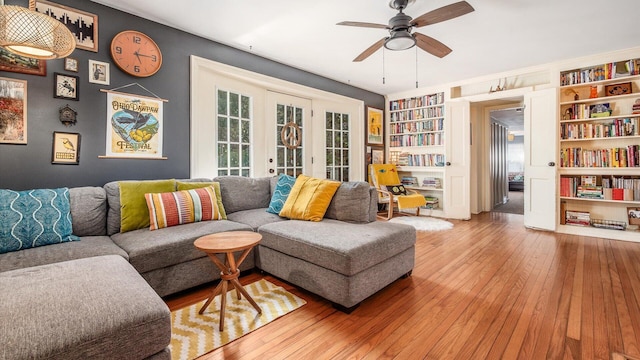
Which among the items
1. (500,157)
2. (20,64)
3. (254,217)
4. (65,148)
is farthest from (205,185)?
(500,157)

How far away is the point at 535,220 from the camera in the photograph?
4.22 m

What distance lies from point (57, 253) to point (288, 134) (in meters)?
2.99

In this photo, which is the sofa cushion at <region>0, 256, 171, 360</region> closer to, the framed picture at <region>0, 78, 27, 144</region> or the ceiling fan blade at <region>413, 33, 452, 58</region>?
the framed picture at <region>0, 78, 27, 144</region>

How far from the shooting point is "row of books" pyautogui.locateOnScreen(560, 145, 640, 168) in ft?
11.7

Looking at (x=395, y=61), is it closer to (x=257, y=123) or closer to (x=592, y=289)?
(x=257, y=123)

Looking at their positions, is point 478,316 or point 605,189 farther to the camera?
point 605,189

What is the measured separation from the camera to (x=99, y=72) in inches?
101

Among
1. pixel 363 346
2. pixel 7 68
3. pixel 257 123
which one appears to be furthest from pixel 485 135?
pixel 7 68

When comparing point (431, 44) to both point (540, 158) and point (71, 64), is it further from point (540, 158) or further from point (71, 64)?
point (71, 64)

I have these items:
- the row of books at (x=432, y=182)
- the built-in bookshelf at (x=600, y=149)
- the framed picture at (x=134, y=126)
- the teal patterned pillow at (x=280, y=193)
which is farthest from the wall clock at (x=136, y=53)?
the built-in bookshelf at (x=600, y=149)

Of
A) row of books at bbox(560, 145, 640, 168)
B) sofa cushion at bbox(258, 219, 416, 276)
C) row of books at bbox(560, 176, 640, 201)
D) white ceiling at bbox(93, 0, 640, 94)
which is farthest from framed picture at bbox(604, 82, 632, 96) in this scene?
sofa cushion at bbox(258, 219, 416, 276)

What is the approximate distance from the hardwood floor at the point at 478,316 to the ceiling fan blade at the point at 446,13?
7.08 ft

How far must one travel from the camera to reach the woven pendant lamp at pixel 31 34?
164 centimetres

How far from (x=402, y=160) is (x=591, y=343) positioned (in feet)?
14.7
